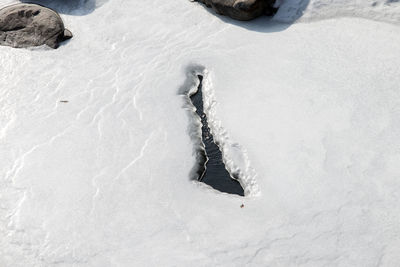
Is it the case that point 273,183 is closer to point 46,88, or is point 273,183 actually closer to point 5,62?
point 46,88

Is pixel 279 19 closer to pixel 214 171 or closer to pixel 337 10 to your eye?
pixel 337 10

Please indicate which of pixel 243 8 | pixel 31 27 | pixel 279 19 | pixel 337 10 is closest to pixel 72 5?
pixel 31 27

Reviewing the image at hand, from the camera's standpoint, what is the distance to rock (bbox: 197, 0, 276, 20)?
548 centimetres

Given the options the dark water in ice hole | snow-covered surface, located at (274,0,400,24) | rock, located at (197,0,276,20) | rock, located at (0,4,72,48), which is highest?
snow-covered surface, located at (274,0,400,24)

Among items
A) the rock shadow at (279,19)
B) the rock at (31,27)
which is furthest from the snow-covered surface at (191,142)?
the rock at (31,27)

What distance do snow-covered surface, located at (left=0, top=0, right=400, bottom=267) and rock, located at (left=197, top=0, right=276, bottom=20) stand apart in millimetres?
118

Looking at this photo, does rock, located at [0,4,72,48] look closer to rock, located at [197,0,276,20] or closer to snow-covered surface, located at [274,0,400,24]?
rock, located at [197,0,276,20]

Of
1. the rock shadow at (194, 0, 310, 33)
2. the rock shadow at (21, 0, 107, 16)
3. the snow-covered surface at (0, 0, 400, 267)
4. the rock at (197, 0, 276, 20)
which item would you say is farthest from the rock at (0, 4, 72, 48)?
the rock shadow at (194, 0, 310, 33)

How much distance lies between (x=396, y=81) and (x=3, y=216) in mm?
3672

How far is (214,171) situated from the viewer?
13.3ft

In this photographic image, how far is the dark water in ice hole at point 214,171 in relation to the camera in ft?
12.8

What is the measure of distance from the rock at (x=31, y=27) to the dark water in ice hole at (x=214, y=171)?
7.24 ft

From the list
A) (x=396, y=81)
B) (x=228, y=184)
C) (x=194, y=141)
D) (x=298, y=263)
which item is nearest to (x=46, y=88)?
(x=194, y=141)

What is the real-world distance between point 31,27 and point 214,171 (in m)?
3.04
